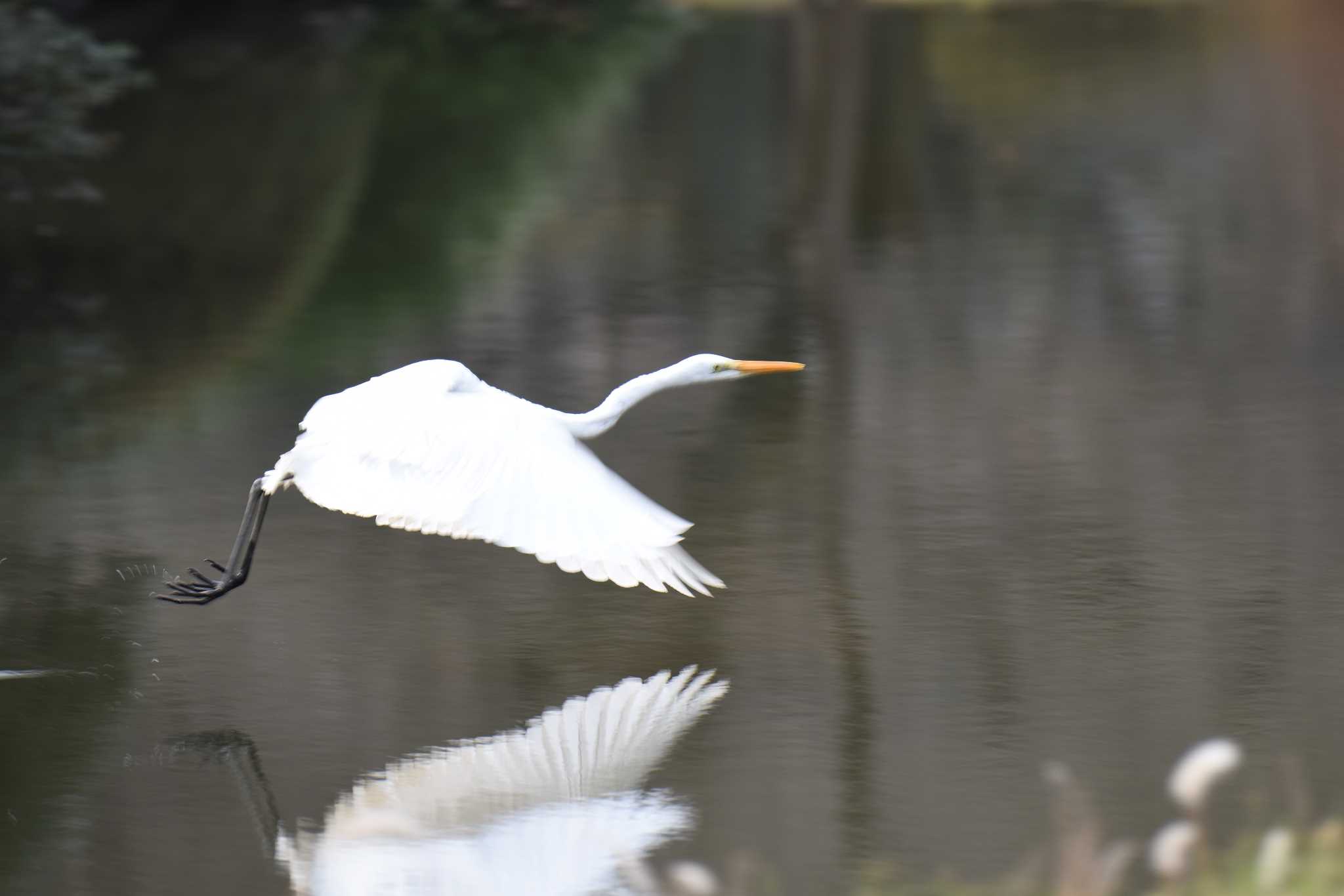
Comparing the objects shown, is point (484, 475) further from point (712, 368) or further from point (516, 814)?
point (712, 368)

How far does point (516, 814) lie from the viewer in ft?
19.3

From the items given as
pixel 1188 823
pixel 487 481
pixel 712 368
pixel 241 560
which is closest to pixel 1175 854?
pixel 1188 823

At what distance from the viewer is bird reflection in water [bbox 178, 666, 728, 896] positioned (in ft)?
18.0

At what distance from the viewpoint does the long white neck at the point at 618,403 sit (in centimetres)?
699

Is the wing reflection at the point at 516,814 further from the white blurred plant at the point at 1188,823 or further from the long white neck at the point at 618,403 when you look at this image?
the white blurred plant at the point at 1188,823

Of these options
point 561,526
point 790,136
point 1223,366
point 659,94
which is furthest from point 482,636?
point 659,94

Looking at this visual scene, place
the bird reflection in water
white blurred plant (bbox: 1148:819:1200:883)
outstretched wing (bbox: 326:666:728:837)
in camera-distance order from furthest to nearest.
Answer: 1. outstretched wing (bbox: 326:666:728:837)
2. the bird reflection in water
3. white blurred plant (bbox: 1148:819:1200:883)

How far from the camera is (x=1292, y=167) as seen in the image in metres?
19.8

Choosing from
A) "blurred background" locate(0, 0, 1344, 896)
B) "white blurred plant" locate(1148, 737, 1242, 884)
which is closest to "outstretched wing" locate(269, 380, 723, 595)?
"blurred background" locate(0, 0, 1344, 896)

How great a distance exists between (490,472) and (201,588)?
1766 mm

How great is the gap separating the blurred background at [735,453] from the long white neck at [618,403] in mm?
693

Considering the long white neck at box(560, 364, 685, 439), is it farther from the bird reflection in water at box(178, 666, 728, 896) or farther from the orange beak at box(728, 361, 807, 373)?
the bird reflection in water at box(178, 666, 728, 896)

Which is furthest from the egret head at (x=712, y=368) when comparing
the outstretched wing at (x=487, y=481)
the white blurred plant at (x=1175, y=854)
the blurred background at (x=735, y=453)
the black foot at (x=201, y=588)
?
the white blurred plant at (x=1175, y=854)

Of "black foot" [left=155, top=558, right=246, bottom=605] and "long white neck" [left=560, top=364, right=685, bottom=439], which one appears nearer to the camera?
"long white neck" [left=560, top=364, right=685, bottom=439]
